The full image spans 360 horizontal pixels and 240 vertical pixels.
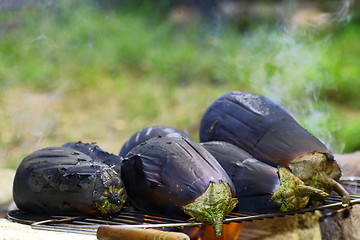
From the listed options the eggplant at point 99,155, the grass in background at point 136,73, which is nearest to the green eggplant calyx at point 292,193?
the eggplant at point 99,155

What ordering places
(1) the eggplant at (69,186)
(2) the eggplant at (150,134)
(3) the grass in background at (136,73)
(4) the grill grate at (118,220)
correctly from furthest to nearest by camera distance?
(3) the grass in background at (136,73) < (2) the eggplant at (150,134) < (1) the eggplant at (69,186) < (4) the grill grate at (118,220)

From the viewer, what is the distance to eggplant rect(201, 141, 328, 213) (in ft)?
6.62

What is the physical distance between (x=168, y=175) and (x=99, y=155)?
427 millimetres

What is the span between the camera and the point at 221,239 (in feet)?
7.54

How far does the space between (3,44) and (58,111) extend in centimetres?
190

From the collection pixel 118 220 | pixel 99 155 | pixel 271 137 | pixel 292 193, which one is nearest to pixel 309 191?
pixel 292 193

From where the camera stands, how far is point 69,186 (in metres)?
2.00

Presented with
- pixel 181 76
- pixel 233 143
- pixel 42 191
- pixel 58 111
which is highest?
pixel 181 76

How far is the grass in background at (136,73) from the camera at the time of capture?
26.9ft

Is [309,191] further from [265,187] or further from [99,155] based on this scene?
[99,155]

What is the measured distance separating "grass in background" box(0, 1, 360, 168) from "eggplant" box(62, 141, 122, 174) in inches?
194

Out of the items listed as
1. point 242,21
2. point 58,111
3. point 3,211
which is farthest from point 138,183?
point 242,21

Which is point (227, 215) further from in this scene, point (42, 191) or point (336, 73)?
point (336, 73)

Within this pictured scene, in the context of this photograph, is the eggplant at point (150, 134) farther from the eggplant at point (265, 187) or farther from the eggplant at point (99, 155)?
the eggplant at point (265, 187)
